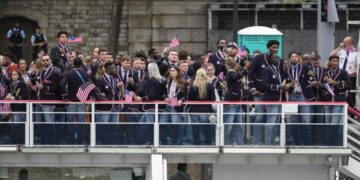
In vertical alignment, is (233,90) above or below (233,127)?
above

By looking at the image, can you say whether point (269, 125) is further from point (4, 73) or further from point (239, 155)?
point (4, 73)

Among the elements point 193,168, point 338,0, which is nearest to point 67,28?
point 338,0

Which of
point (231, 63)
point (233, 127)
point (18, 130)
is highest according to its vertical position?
point (231, 63)

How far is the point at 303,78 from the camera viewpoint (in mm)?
27891

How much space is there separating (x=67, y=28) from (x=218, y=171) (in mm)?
18105

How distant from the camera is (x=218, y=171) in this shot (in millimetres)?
28797

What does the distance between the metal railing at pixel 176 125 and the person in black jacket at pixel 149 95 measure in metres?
0.02

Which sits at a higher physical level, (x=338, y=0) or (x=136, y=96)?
(x=338, y=0)

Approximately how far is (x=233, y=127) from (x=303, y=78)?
172 cm

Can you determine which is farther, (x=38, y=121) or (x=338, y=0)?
(x=338, y=0)

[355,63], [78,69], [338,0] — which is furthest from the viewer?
[338,0]

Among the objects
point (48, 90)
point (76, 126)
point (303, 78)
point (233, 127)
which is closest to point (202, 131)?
point (233, 127)

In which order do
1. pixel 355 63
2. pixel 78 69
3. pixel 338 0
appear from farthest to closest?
1. pixel 338 0
2. pixel 355 63
3. pixel 78 69

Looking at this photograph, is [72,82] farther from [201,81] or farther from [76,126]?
[201,81]
